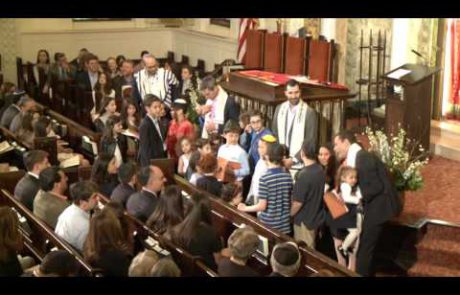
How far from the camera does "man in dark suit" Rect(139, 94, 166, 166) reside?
7328 millimetres

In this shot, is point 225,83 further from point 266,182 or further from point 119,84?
point 266,182

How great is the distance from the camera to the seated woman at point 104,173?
6359 millimetres

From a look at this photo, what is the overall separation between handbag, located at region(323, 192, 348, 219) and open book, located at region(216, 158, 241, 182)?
1090 millimetres

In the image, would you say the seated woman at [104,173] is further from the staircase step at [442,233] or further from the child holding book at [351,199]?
A: the staircase step at [442,233]

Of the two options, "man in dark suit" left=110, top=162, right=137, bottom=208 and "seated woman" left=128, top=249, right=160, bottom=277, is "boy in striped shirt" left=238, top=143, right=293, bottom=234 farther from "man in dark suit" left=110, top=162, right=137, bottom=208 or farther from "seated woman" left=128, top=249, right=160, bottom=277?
"seated woman" left=128, top=249, right=160, bottom=277

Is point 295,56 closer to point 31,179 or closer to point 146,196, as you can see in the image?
point 31,179

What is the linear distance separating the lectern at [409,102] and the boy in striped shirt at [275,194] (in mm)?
2721

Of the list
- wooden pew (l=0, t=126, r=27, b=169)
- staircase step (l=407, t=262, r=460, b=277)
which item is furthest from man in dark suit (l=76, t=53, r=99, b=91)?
staircase step (l=407, t=262, r=460, b=277)

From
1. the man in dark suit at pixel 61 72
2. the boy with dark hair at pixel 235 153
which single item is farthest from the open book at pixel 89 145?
the man in dark suit at pixel 61 72

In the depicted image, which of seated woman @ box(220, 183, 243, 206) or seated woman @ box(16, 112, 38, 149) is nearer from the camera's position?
seated woman @ box(220, 183, 243, 206)

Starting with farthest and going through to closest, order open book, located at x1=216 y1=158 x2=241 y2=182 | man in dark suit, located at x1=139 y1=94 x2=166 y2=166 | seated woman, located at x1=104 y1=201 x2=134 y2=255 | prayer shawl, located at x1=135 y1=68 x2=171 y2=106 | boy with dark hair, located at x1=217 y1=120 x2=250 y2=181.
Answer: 1. prayer shawl, located at x1=135 y1=68 x2=171 y2=106
2. man in dark suit, located at x1=139 y1=94 x2=166 y2=166
3. boy with dark hair, located at x1=217 y1=120 x2=250 y2=181
4. open book, located at x1=216 y1=158 x2=241 y2=182
5. seated woman, located at x1=104 y1=201 x2=134 y2=255

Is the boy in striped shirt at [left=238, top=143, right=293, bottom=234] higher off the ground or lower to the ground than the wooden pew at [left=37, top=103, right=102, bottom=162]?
higher

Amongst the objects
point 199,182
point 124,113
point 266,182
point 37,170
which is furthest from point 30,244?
point 124,113
